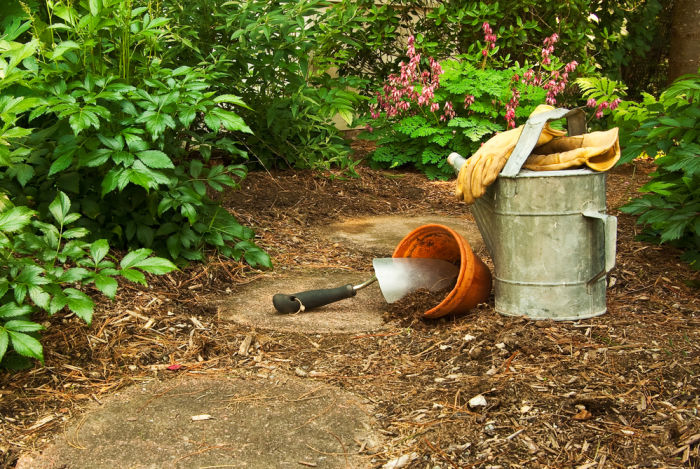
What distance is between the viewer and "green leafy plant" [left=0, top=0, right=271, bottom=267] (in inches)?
111

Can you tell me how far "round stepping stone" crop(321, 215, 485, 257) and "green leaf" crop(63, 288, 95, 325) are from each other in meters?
2.20

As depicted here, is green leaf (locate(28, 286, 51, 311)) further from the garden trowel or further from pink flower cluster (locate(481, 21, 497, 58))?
pink flower cluster (locate(481, 21, 497, 58))

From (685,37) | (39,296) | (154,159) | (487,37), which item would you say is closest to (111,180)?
(154,159)

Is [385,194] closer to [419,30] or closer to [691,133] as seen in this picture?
[419,30]

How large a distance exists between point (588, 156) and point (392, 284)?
1.05 m

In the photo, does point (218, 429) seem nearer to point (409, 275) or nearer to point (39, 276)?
point (39, 276)

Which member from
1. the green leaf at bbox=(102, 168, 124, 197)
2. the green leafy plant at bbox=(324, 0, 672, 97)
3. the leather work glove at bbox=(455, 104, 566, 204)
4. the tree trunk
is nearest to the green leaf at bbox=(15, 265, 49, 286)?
the green leaf at bbox=(102, 168, 124, 197)

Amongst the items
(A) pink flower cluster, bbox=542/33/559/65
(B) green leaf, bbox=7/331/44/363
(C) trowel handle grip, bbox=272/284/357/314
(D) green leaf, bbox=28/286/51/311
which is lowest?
(C) trowel handle grip, bbox=272/284/357/314

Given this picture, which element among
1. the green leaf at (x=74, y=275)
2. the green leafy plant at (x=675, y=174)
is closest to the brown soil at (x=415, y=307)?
the green leafy plant at (x=675, y=174)

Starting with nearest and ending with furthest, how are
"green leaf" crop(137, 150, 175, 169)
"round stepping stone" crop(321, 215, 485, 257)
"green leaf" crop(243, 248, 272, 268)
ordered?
"green leaf" crop(137, 150, 175, 169), "green leaf" crop(243, 248, 272, 268), "round stepping stone" crop(321, 215, 485, 257)

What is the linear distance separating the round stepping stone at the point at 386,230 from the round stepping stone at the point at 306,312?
64 centimetres

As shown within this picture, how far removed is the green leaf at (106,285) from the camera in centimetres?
238

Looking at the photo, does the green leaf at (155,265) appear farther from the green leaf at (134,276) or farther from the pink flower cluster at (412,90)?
the pink flower cluster at (412,90)

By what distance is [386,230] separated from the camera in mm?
4875
